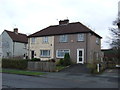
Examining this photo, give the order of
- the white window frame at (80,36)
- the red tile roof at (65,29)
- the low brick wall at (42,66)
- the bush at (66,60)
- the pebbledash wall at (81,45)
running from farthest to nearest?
the red tile roof at (65,29), the white window frame at (80,36), the pebbledash wall at (81,45), the bush at (66,60), the low brick wall at (42,66)

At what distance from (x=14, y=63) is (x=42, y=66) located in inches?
212

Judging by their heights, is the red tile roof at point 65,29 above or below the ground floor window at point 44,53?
above

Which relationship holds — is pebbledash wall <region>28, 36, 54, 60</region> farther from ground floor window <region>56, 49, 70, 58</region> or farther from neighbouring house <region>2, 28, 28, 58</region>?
neighbouring house <region>2, 28, 28, 58</region>

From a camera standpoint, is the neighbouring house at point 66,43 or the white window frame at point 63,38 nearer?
the neighbouring house at point 66,43

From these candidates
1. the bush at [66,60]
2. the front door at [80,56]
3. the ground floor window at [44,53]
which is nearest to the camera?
the bush at [66,60]

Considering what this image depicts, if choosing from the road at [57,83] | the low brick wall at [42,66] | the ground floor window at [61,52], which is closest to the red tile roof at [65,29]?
the ground floor window at [61,52]

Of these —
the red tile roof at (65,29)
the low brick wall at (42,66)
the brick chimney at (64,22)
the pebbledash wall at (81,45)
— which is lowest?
the low brick wall at (42,66)

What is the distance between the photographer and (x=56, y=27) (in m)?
35.7

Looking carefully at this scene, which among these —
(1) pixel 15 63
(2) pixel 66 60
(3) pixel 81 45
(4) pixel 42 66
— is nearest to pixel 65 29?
(3) pixel 81 45

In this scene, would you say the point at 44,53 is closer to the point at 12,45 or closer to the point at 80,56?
the point at 80,56

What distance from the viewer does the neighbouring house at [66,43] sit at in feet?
97.1

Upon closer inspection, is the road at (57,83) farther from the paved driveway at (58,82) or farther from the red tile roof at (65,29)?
the red tile roof at (65,29)

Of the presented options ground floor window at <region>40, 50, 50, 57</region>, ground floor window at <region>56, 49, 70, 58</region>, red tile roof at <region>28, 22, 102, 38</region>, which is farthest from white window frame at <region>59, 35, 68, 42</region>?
ground floor window at <region>40, 50, 50, 57</region>

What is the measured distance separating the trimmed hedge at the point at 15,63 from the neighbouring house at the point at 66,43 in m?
7.51
